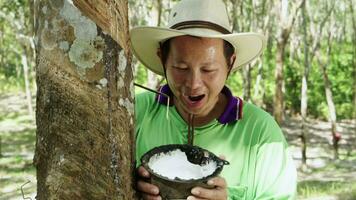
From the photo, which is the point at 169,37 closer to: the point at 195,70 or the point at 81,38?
the point at 195,70

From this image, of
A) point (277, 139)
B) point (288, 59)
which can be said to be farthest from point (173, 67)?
point (288, 59)

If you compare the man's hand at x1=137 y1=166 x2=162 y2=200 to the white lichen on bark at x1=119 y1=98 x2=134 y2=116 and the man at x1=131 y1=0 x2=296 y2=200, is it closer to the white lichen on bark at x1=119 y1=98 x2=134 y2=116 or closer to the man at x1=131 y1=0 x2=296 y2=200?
the white lichen on bark at x1=119 y1=98 x2=134 y2=116

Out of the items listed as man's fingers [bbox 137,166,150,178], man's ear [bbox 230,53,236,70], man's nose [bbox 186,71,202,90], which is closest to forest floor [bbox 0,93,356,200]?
man's ear [bbox 230,53,236,70]

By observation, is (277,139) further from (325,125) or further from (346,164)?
(325,125)

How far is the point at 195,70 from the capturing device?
2057 millimetres

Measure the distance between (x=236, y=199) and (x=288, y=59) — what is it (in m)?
25.2

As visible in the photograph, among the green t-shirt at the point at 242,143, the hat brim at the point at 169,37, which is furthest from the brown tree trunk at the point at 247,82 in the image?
the green t-shirt at the point at 242,143

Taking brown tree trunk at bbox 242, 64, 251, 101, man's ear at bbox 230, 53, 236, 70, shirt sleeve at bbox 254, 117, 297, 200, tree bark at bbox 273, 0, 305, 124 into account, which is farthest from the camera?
brown tree trunk at bbox 242, 64, 251, 101

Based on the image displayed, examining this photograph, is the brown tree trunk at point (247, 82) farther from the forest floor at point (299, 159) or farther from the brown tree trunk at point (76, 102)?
the brown tree trunk at point (76, 102)

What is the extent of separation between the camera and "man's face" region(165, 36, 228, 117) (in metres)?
2.05

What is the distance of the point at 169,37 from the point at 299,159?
15.5 meters

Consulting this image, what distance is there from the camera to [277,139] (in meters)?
2.13

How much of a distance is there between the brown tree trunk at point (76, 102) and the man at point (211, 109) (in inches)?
19.7

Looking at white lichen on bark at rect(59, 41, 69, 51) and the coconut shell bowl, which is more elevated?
white lichen on bark at rect(59, 41, 69, 51)
